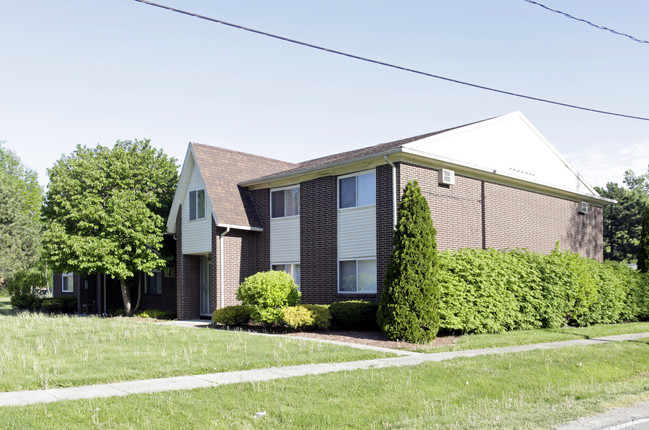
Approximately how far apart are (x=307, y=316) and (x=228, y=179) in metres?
7.90

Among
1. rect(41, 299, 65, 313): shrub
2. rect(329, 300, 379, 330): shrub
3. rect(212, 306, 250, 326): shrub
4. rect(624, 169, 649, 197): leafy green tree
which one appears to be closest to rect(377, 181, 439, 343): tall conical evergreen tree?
rect(329, 300, 379, 330): shrub

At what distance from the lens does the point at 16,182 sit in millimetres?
67250

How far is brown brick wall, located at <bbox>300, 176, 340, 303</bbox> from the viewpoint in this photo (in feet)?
Answer: 64.5

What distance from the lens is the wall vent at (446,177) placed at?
1881 centimetres

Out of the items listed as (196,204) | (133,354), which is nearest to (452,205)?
(196,204)

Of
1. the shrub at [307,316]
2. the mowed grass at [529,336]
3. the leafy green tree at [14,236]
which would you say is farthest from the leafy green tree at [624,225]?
the leafy green tree at [14,236]

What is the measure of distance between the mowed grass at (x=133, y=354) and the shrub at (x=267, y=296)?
133 cm

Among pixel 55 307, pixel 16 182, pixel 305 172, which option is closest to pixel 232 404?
pixel 305 172

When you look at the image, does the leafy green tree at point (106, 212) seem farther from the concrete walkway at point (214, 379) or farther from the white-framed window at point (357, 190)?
the concrete walkway at point (214, 379)

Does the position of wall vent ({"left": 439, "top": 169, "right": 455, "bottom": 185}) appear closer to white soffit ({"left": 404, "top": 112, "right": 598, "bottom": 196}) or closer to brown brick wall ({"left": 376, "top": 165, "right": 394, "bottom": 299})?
white soffit ({"left": 404, "top": 112, "right": 598, "bottom": 196})

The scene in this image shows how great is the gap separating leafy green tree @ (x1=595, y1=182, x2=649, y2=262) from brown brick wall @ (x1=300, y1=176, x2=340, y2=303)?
99.7 feet

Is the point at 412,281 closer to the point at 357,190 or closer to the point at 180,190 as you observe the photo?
the point at 357,190

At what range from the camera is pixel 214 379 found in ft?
31.0

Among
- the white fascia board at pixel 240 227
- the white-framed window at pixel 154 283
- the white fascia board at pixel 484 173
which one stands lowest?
the white-framed window at pixel 154 283
